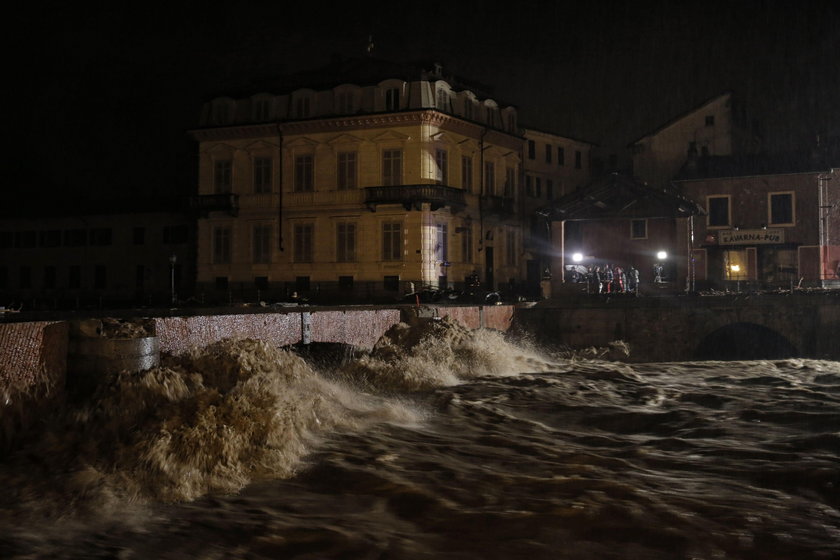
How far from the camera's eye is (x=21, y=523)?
669 cm

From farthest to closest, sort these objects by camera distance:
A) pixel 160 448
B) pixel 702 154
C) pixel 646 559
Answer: pixel 702 154 < pixel 160 448 < pixel 646 559

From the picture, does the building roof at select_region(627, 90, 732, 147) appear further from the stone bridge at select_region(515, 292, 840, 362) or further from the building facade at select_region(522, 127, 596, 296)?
the stone bridge at select_region(515, 292, 840, 362)

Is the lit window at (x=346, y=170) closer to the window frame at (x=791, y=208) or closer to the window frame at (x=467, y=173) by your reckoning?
the window frame at (x=467, y=173)

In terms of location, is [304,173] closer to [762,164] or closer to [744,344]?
[762,164]

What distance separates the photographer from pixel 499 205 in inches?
1967

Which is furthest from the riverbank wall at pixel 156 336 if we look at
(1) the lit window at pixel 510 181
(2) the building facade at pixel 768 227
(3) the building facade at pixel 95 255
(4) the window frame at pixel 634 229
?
(3) the building facade at pixel 95 255

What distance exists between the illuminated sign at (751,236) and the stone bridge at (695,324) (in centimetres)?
1440

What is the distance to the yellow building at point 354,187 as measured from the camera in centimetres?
4497

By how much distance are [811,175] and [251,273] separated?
31043 millimetres

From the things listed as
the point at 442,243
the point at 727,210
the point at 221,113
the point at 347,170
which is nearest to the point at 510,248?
the point at 442,243

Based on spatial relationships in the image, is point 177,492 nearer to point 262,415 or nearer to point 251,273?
point 262,415

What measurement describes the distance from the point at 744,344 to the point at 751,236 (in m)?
14.7

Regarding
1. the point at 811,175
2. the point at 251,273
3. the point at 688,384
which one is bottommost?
the point at 688,384

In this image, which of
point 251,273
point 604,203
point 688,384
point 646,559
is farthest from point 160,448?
point 251,273
